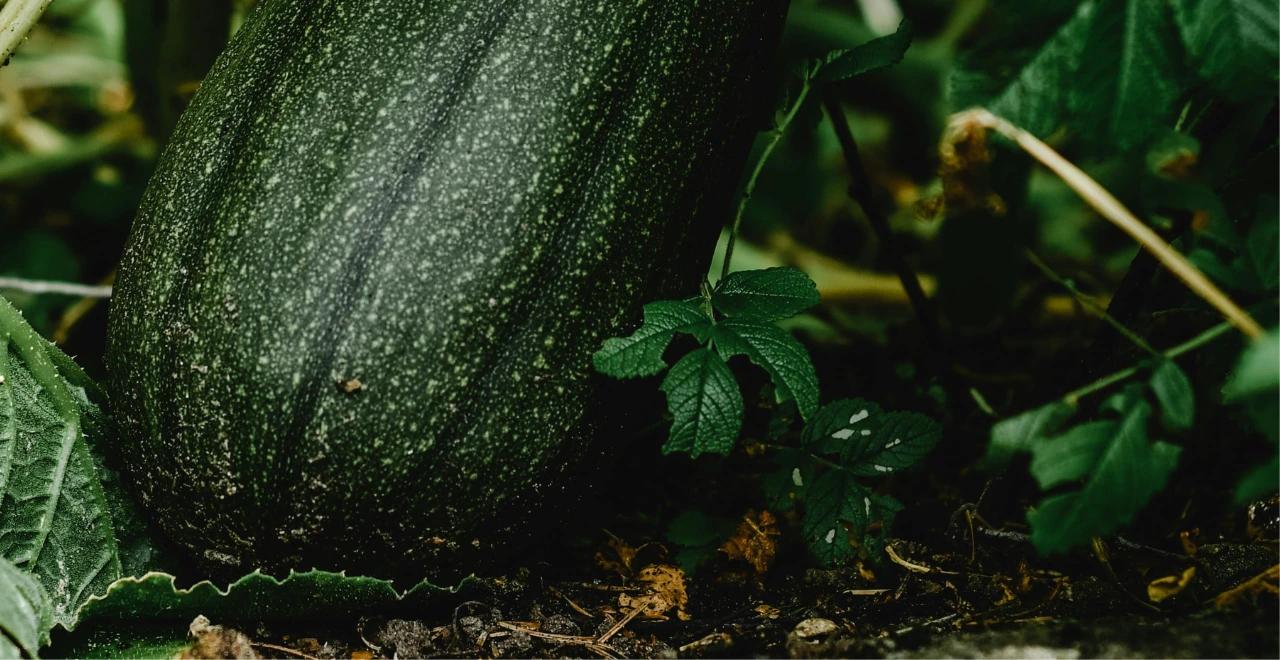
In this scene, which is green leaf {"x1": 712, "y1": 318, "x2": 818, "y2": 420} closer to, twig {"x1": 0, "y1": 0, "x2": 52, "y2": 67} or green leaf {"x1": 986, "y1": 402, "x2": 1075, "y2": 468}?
green leaf {"x1": 986, "y1": 402, "x2": 1075, "y2": 468}

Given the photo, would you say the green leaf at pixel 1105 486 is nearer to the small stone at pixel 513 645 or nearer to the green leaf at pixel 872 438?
the green leaf at pixel 872 438

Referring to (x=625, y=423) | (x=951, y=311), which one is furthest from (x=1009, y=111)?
(x=951, y=311)

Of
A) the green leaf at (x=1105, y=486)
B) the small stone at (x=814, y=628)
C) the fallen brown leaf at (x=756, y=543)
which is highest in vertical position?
the green leaf at (x=1105, y=486)

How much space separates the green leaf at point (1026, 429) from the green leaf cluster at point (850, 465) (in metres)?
0.32

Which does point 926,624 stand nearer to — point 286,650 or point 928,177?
point 286,650

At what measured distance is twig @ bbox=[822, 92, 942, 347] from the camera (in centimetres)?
214

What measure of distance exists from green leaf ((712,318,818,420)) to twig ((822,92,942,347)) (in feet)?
2.13

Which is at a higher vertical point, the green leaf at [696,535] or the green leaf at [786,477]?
the green leaf at [786,477]

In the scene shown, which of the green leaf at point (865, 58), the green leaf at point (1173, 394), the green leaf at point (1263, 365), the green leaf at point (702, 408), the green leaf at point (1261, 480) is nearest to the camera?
the green leaf at point (1263, 365)

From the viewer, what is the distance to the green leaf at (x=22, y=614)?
1.46 m

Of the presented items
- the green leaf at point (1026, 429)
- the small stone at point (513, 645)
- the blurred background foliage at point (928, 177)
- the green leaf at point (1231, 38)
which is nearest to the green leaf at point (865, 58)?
the blurred background foliage at point (928, 177)

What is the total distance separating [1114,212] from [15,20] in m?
1.85

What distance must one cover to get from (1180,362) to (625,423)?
930 millimetres

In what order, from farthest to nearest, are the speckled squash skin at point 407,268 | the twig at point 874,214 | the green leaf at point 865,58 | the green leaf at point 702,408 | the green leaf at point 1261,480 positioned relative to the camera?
the twig at point 874,214
the green leaf at point 865,58
the speckled squash skin at point 407,268
the green leaf at point 702,408
the green leaf at point 1261,480
